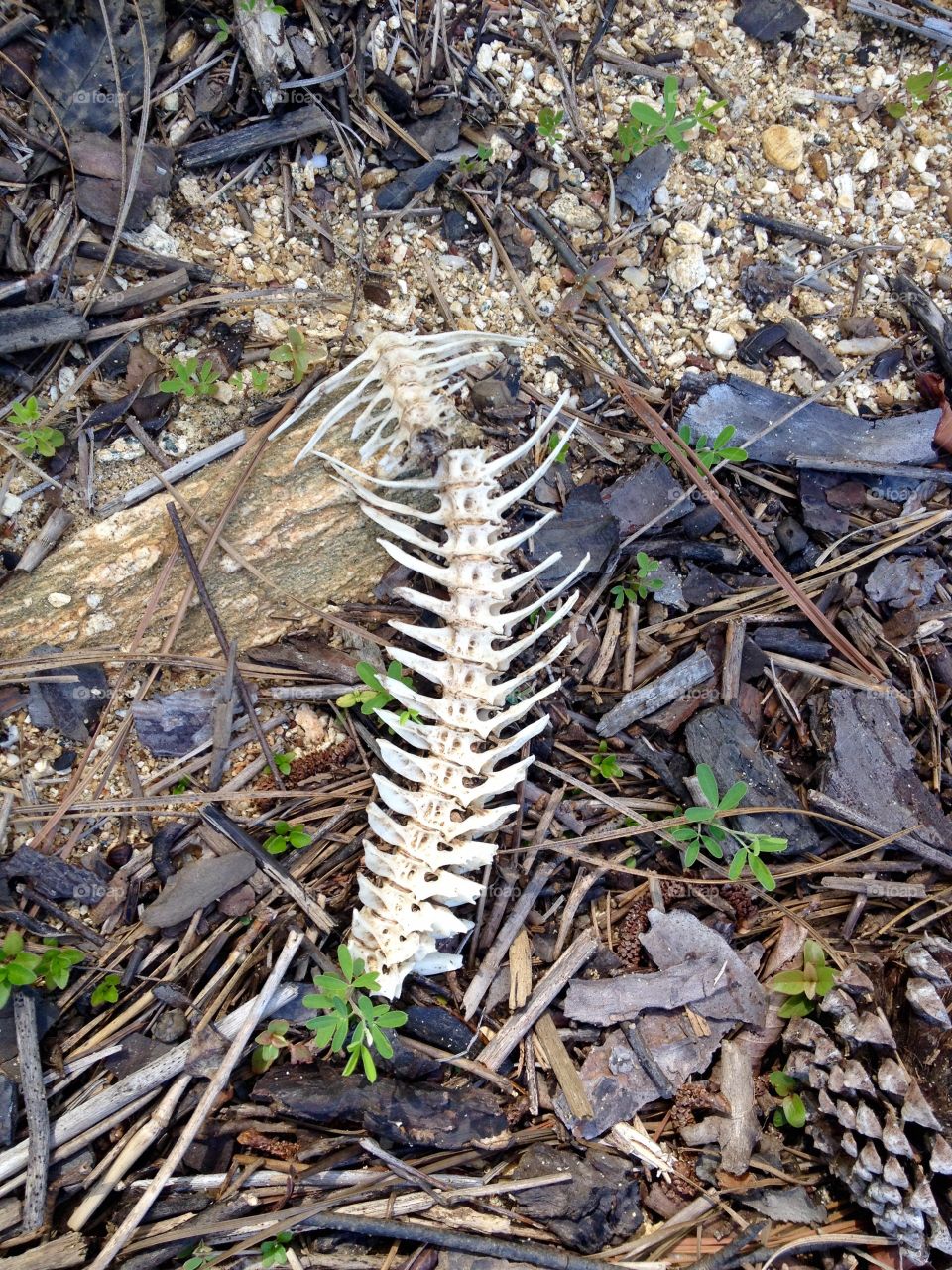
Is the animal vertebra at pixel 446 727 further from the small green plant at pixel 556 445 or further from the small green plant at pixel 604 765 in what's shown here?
the small green plant at pixel 556 445

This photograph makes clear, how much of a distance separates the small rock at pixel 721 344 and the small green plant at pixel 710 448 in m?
0.35

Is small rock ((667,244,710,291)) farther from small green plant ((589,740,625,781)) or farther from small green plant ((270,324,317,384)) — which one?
small green plant ((589,740,625,781))

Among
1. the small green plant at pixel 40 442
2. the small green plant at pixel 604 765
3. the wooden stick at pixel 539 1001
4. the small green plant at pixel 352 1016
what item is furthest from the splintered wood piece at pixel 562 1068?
the small green plant at pixel 40 442

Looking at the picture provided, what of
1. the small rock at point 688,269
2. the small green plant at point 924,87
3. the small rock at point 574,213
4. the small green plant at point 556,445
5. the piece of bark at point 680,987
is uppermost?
the small green plant at point 924,87

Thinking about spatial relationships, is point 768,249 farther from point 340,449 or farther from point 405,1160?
point 405,1160

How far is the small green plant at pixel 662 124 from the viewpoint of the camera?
346 centimetres

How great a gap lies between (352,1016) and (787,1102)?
136 centimetres

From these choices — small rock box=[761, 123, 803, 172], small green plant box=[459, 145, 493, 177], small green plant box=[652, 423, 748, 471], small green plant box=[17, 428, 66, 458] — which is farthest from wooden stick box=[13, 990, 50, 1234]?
→ small rock box=[761, 123, 803, 172]

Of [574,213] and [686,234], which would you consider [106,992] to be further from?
[686,234]

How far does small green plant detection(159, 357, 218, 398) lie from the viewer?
10.6ft

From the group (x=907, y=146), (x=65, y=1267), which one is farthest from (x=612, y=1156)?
(x=907, y=146)

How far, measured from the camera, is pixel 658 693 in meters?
3.27

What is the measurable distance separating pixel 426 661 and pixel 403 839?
1.90 feet

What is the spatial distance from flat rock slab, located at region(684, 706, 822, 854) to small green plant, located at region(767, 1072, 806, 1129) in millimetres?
718
